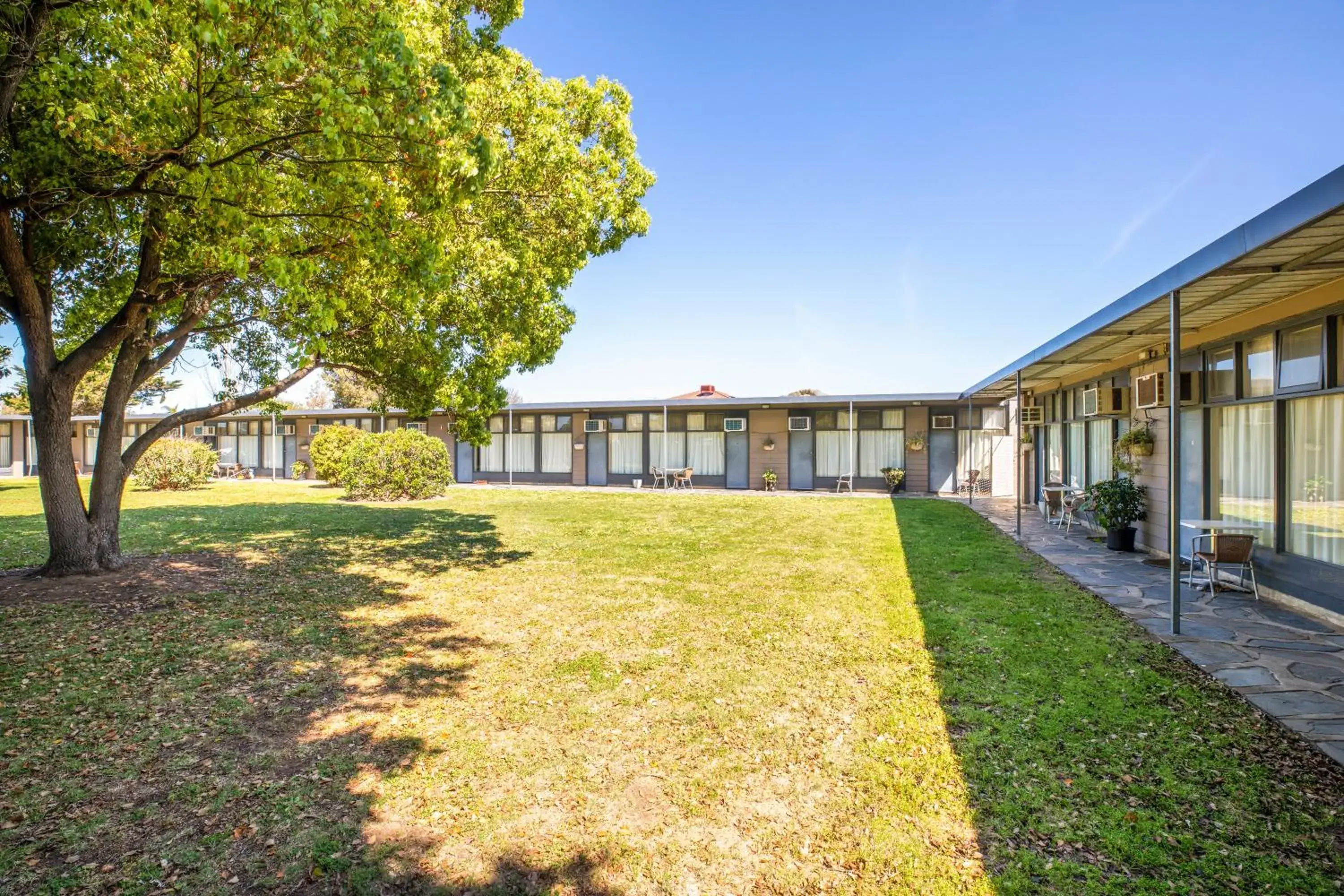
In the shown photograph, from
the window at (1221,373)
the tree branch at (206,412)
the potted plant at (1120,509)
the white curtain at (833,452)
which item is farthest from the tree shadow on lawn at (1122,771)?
the white curtain at (833,452)

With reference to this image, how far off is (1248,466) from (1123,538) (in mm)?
2706

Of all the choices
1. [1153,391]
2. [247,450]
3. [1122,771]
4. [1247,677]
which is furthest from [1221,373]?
[247,450]

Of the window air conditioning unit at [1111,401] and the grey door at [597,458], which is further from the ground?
the window air conditioning unit at [1111,401]

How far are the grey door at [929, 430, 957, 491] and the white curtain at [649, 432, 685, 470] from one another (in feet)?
25.2

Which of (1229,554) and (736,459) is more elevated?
(736,459)

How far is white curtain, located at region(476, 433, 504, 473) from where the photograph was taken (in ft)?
76.0

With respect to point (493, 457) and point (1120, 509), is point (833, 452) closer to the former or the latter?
point (1120, 509)

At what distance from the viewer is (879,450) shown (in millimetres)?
19016

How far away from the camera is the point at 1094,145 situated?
11.4 m

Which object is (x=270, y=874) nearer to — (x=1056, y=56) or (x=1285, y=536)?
(x=1285, y=536)

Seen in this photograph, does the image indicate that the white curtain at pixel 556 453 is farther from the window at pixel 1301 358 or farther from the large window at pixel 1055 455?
the window at pixel 1301 358

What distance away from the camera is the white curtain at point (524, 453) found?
2294 cm

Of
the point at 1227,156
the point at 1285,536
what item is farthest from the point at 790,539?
the point at 1227,156

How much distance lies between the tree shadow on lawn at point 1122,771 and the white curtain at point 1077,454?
7.63 meters
